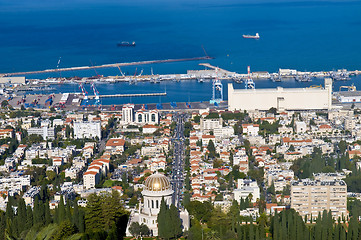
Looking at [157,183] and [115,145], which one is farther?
[115,145]

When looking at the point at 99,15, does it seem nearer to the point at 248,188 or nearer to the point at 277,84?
the point at 277,84

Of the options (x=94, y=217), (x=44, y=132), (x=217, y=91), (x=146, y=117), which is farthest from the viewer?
(x=217, y=91)

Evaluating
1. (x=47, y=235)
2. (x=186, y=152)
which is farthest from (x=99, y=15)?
(x=47, y=235)

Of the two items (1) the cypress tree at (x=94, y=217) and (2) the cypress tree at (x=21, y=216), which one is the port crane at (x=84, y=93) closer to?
(1) the cypress tree at (x=94, y=217)

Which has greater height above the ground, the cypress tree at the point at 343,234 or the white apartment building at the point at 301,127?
the white apartment building at the point at 301,127

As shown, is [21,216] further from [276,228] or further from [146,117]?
[146,117]

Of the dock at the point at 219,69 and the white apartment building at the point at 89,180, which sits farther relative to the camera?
the dock at the point at 219,69

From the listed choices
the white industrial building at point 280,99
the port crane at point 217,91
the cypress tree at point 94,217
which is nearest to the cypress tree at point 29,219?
the cypress tree at point 94,217

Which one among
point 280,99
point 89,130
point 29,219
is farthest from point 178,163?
point 280,99
